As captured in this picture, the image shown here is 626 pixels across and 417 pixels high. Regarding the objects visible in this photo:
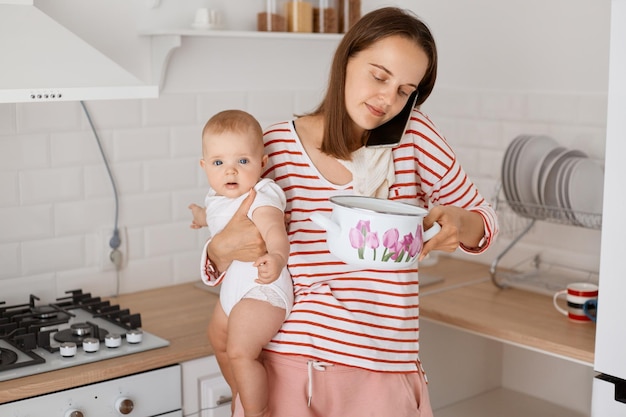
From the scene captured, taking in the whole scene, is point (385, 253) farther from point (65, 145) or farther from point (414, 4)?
point (414, 4)

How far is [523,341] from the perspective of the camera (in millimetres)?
2311

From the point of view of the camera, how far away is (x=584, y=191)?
2.55 m

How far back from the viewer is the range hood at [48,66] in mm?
1939

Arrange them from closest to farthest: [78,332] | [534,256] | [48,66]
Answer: [48,66] → [78,332] → [534,256]

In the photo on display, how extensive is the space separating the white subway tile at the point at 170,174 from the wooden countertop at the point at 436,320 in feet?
1.05

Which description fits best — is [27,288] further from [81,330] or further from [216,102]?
[216,102]

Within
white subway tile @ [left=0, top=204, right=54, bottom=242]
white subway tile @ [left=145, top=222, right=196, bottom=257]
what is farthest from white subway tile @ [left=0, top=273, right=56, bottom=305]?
white subway tile @ [left=145, top=222, right=196, bottom=257]

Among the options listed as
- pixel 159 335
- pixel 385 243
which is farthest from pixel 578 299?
pixel 159 335

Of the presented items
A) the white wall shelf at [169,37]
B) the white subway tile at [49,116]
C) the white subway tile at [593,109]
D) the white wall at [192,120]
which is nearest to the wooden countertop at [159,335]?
the white wall at [192,120]

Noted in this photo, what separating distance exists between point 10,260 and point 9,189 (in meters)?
0.20

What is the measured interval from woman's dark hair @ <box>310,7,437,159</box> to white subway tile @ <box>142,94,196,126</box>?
39.6 inches

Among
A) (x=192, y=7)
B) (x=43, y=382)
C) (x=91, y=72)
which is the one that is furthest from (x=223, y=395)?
(x=192, y=7)

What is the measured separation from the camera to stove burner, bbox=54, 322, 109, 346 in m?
2.20

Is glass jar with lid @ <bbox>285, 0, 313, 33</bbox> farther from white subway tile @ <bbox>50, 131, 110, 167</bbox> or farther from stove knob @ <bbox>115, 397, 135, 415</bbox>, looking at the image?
stove knob @ <bbox>115, 397, 135, 415</bbox>
